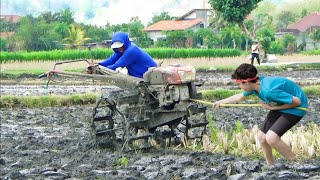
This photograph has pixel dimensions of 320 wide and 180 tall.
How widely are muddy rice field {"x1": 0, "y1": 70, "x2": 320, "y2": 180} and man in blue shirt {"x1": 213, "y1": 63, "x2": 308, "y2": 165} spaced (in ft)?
0.84

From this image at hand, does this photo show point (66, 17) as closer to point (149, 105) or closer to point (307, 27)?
point (307, 27)

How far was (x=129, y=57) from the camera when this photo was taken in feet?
35.7

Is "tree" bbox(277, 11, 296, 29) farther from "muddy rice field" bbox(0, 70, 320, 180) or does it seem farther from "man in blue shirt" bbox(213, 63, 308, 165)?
"man in blue shirt" bbox(213, 63, 308, 165)

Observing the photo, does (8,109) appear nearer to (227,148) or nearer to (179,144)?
(179,144)

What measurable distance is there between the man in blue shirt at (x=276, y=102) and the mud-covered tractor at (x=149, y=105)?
7.03 feet

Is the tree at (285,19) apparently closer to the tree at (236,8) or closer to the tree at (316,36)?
the tree at (316,36)

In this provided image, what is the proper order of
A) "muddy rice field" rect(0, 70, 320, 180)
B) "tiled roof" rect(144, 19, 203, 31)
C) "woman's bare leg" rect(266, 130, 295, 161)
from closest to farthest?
"muddy rice field" rect(0, 70, 320, 180) < "woman's bare leg" rect(266, 130, 295, 161) < "tiled roof" rect(144, 19, 203, 31)

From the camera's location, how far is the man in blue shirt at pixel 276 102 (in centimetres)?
772

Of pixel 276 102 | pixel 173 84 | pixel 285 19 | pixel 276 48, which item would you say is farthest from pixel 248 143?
pixel 285 19

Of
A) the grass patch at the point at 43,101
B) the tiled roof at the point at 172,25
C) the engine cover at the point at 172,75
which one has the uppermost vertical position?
the engine cover at the point at 172,75

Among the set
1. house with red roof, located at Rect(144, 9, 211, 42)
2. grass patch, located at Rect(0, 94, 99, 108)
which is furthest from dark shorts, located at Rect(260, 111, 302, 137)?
house with red roof, located at Rect(144, 9, 211, 42)

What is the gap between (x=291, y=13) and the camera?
324 ft

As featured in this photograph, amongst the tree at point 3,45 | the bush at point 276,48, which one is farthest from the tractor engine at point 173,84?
the tree at point 3,45

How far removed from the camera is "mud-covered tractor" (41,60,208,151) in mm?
10180
